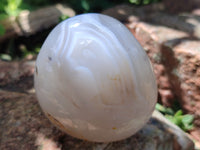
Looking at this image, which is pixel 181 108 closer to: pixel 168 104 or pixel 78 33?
pixel 168 104

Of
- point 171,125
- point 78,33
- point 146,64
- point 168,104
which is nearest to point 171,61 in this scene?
point 168,104

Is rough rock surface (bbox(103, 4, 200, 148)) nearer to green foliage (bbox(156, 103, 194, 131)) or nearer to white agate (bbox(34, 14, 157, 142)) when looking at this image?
green foliage (bbox(156, 103, 194, 131))

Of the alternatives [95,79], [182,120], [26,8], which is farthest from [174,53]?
[26,8]

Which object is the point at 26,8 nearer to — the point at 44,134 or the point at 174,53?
the point at 174,53

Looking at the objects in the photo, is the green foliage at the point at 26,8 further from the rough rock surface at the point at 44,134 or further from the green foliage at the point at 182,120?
the green foliage at the point at 182,120

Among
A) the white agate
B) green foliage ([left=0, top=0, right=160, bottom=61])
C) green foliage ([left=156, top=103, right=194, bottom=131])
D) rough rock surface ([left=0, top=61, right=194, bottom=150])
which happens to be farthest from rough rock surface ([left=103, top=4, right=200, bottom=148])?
the white agate

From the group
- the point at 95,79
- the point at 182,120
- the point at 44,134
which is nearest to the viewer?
the point at 95,79
